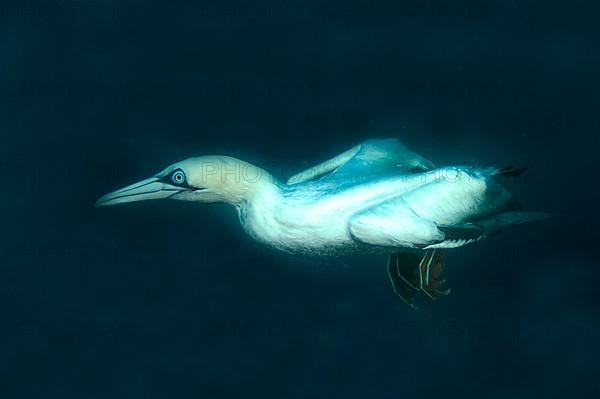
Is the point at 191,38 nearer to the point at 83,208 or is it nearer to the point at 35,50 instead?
the point at 35,50

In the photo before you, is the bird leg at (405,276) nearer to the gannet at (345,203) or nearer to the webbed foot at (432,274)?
the webbed foot at (432,274)

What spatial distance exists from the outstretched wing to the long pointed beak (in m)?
1.58

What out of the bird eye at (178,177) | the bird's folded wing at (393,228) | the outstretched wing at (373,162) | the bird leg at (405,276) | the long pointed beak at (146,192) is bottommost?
the bird leg at (405,276)

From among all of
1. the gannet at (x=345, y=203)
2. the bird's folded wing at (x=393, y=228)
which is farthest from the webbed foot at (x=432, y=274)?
the bird's folded wing at (x=393, y=228)

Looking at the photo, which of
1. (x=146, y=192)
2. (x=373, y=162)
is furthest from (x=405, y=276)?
(x=146, y=192)

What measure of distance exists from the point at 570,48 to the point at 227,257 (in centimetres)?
543

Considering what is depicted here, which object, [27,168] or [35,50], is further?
[35,50]

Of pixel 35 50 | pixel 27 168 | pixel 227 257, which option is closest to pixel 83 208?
pixel 27 168

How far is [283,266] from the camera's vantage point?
10.9 metres

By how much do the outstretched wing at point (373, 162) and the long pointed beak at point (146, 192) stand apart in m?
1.58

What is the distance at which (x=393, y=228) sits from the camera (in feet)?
28.2

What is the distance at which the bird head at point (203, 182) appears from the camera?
9.02 metres

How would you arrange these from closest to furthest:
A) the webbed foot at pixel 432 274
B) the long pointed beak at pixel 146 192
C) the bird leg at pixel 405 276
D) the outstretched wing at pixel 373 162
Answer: the long pointed beak at pixel 146 192, the outstretched wing at pixel 373 162, the webbed foot at pixel 432 274, the bird leg at pixel 405 276

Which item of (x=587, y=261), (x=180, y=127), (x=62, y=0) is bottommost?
(x=587, y=261)
